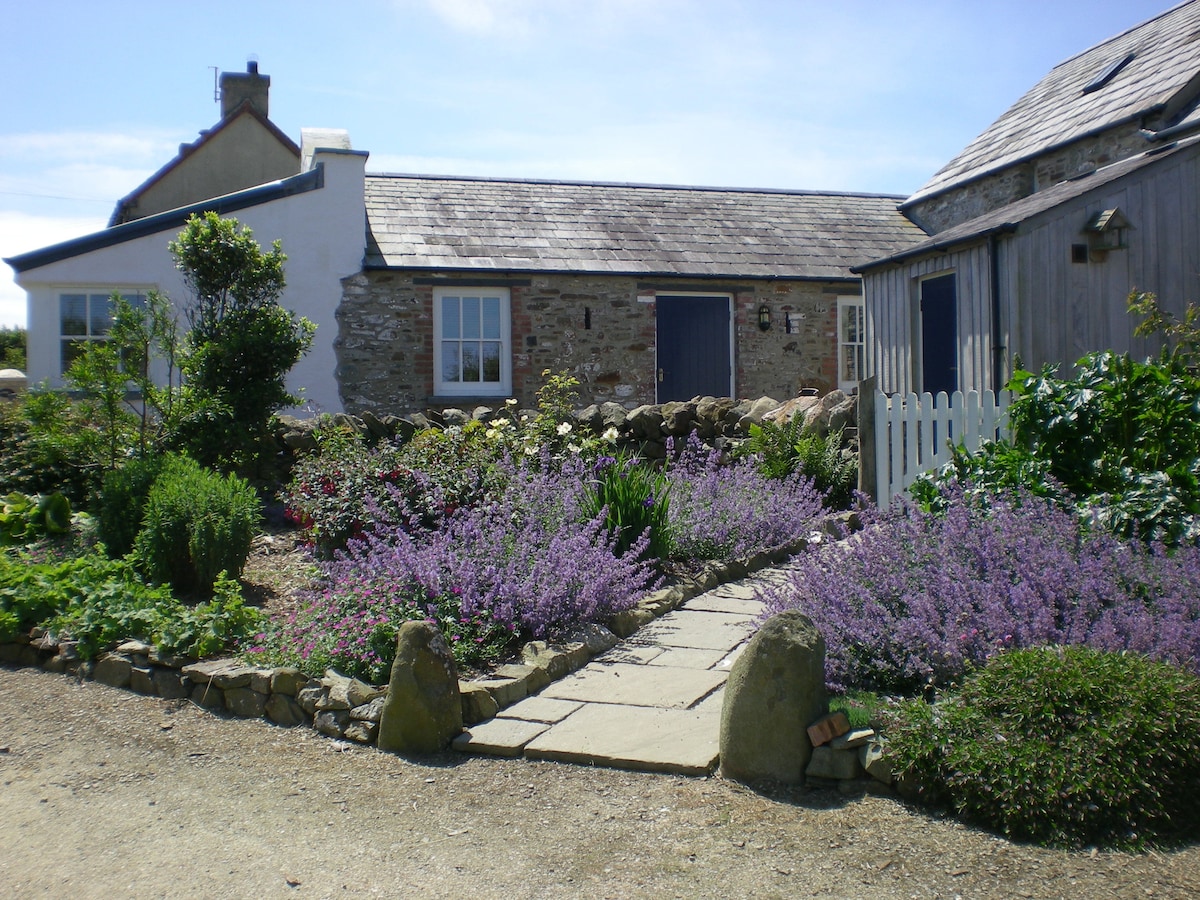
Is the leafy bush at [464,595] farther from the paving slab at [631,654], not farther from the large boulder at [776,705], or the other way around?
the large boulder at [776,705]

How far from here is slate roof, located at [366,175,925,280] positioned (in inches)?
582

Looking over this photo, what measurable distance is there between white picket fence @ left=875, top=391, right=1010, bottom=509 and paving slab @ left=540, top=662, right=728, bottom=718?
3459 mm

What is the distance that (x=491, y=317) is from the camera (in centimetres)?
1479

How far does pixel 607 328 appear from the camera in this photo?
15.0 metres

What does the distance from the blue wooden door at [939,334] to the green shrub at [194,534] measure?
7.35 m

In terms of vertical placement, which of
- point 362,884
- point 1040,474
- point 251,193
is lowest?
point 362,884

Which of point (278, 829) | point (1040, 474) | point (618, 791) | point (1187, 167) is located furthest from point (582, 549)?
point (1187, 167)

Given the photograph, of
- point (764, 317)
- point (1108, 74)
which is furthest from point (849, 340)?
point (1108, 74)

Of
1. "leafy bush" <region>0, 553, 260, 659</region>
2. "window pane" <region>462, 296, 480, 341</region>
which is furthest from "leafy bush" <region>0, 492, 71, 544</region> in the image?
"window pane" <region>462, 296, 480, 341</region>

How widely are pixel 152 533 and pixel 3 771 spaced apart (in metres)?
2.31

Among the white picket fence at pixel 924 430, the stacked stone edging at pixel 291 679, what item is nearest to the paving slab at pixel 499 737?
the stacked stone edging at pixel 291 679

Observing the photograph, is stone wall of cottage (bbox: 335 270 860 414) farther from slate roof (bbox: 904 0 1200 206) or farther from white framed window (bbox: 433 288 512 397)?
slate roof (bbox: 904 0 1200 206)

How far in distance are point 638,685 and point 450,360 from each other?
10531 millimetres

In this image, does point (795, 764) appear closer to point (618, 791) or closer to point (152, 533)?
point (618, 791)
